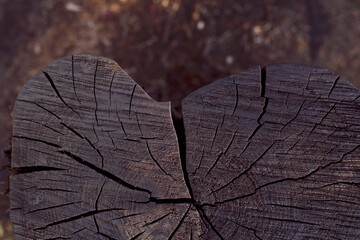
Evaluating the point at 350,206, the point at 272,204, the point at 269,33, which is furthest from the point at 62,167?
the point at 269,33

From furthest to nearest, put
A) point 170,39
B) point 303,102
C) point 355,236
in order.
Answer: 1. point 170,39
2. point 303,102
3. point 355,236

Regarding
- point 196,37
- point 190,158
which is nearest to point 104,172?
point 190,158

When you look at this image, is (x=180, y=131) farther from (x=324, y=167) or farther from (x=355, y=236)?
(x=355, y=236)

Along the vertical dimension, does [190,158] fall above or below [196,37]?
below

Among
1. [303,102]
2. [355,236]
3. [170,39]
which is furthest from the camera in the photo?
[170,39]

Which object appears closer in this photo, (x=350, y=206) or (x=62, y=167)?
(x=350, y=206)

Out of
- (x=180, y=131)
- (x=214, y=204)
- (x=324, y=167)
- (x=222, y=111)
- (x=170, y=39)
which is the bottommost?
(x=214, y=204)

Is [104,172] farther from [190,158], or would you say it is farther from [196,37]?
[196,37]

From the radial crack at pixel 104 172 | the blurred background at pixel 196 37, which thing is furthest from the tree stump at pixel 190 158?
the blurred background at pixel 196 37
